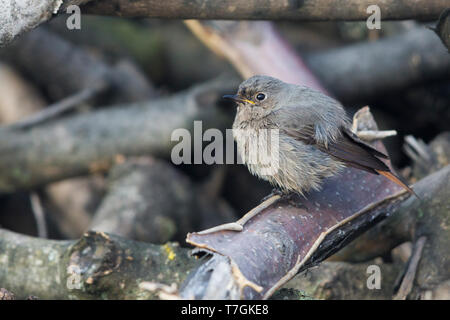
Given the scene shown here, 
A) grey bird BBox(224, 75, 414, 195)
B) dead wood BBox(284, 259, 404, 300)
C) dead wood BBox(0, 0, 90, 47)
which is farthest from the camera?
dead wood BBox(284, 259, 404, 300)

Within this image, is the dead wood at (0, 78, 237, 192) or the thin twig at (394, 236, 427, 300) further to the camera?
the dead wood at (0, 78, 237, 192)

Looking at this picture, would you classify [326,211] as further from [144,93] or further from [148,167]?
[144,93]

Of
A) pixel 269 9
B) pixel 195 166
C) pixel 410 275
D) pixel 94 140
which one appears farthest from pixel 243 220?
pixel 195 166

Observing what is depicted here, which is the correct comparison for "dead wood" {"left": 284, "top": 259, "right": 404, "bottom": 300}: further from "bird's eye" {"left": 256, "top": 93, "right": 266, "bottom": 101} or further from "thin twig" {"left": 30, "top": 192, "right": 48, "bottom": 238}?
"thin twig" {"left": 30, "top": 192, "right": 48, "bottom": 238}

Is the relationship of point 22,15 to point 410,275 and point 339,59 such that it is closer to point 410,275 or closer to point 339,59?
point 410,275

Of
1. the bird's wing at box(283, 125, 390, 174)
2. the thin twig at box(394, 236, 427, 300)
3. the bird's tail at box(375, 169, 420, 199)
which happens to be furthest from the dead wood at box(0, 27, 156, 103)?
the thin twig at box(394, 236, 427, 300)

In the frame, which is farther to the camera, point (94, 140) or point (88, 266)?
point (94, 140)

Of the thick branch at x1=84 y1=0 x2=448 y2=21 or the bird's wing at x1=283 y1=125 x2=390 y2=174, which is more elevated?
the thick branch at x1=84 y1=0 x2=448 y2=21
